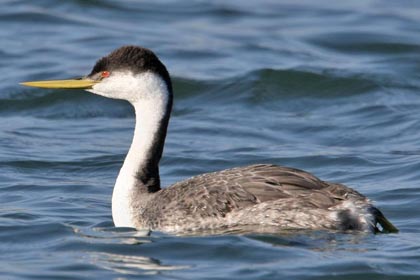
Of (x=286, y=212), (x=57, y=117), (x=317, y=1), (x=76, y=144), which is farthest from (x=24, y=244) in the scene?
(x=317, y=1)

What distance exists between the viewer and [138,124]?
1009 cm

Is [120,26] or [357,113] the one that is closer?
[357,113]

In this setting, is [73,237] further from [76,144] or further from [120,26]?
[120,26]

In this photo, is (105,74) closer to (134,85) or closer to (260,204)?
(134,85)

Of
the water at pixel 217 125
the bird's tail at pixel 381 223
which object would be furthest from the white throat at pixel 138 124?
the bird's tail at pixel 381 223

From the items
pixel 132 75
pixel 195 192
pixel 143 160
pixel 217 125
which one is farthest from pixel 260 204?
pixel 217 125

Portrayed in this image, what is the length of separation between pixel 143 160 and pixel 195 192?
709 mm

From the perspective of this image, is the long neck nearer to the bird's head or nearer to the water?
the bird's head

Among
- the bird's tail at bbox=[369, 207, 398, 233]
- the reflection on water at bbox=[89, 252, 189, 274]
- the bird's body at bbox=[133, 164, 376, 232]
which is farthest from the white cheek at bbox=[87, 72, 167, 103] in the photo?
the bird's tail at bbox=[369, 207, 398, 233]

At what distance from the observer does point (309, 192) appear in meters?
9.33

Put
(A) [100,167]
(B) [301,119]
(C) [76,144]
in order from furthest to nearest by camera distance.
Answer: (B) [301,119]
(C) [76,144]
(A) [100,167]

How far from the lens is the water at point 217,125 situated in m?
9.16

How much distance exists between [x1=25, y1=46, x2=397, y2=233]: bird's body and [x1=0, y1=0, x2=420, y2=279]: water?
0.43 feet

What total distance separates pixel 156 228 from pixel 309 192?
1.21m
